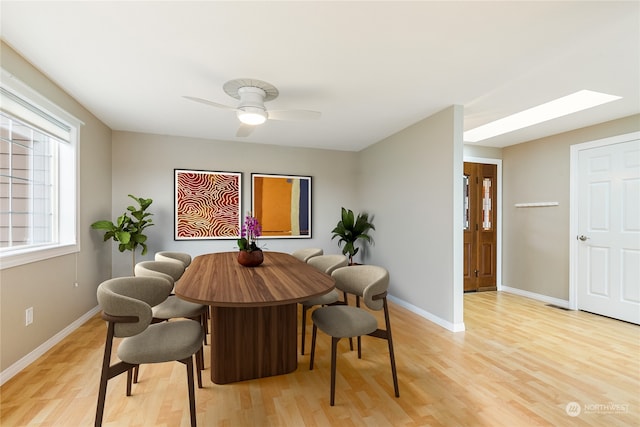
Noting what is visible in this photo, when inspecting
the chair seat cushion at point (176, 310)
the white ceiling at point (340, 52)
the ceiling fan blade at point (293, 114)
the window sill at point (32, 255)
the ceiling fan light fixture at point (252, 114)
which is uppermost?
the white ceiling at point (340, 52)

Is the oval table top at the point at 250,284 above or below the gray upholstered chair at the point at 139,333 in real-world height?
above

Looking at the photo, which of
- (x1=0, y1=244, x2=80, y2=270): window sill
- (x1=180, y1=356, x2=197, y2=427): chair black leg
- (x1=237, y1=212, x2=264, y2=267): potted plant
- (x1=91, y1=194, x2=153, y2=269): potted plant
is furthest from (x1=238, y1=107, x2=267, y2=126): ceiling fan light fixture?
(x1=91, y1=194, x2=153, y2=269): potted plant

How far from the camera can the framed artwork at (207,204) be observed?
176 inches

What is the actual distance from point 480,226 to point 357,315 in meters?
3.71

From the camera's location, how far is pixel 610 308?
3580 millimetres

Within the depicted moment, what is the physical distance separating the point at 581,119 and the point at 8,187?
19.6 ft

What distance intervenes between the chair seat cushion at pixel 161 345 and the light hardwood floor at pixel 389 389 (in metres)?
0.48

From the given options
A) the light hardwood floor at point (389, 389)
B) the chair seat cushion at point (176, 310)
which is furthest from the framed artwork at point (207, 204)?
the chair seat cushion at point (176, 310)

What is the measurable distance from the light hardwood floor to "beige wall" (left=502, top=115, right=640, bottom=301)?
1.39 meters

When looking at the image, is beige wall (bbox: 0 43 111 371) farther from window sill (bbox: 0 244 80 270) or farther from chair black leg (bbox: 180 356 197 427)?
chair black leg (bbox: 180 356 197 427)

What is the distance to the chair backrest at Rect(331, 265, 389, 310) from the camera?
6.57ft

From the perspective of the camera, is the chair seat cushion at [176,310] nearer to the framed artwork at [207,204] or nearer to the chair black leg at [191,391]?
the chair black leg at [191,391]

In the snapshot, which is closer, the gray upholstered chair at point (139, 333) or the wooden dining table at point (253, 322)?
the gray upholstered chair at point (139, 333)

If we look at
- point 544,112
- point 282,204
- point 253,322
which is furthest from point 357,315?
point 544,112
